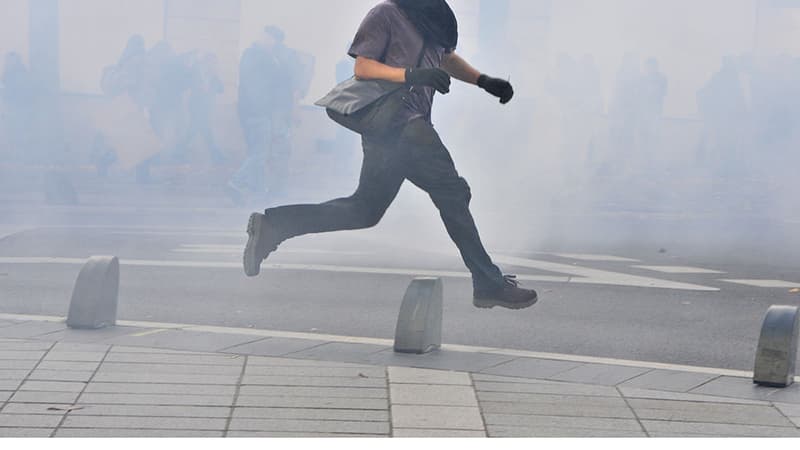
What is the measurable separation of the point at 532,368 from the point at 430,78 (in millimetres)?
2629

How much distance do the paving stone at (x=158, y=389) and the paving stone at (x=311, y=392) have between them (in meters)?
0.09

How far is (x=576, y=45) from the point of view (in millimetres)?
9562

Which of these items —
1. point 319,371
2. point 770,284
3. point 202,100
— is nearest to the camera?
point 319,371

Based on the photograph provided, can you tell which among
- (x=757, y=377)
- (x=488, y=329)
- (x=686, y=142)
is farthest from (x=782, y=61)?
(x=757, y=377)

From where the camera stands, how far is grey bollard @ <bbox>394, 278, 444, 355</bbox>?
6.70 metres

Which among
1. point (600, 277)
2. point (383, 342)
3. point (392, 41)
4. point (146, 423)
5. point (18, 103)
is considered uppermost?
point (392, 41)

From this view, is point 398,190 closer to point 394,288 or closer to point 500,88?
point 500,88

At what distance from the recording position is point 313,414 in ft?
16.8

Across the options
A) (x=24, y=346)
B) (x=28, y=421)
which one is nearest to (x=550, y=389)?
(x=28, y=421)

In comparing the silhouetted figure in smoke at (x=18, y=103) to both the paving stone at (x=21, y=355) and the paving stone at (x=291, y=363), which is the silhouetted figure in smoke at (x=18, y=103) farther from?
the paving stone at (x=291, y=363)

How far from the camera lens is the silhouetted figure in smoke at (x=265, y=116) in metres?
11.1

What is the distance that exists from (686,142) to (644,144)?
407 mm

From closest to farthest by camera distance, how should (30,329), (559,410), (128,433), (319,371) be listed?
(128,433) < (559,410) < (319,371) < (30,329)

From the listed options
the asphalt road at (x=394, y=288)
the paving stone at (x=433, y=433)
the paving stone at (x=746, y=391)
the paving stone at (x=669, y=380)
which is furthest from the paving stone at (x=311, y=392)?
the asphalt road at (x=394, y=288)
